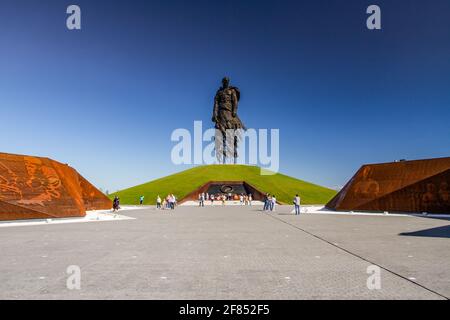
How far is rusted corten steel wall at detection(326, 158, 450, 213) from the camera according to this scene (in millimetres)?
27766

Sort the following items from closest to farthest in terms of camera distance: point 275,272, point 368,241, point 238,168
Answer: point 275,272 → point 368,241 → point 238,168

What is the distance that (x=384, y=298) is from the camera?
589cm

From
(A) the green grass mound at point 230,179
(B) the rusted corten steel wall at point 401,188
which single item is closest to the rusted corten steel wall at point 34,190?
(B) the rusted corten steel wall at point 401,188

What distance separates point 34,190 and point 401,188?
2909 cm

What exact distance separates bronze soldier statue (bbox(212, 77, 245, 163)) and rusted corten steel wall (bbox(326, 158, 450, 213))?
Answer: 38945 millimetres

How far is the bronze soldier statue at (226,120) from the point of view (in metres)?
70.6

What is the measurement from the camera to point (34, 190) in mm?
23156

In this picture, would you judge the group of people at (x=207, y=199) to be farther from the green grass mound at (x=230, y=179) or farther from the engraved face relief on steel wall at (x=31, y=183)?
the engraved face relief on steel wall at (x=31, y=183)

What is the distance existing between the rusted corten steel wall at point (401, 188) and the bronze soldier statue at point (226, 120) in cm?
3894

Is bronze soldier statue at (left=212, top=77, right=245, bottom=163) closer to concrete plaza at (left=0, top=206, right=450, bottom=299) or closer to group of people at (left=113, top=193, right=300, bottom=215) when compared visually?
group of people at (left=113, top=193, right=300, bottom=215)

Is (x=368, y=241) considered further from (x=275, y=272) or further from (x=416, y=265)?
Answer: (x=275, y=272)

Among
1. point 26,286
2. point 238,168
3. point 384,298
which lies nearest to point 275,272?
point 384,298

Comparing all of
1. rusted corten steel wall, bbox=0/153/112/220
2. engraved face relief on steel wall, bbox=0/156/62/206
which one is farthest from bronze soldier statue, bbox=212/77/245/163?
engraved face relief on steel wall, bbox=0/156/62/206
